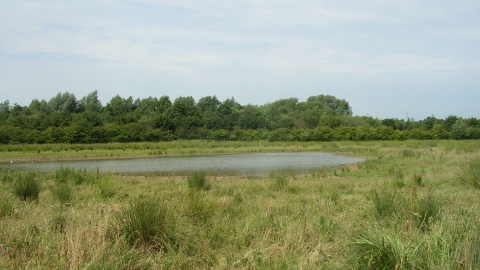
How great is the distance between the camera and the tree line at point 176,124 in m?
57.2

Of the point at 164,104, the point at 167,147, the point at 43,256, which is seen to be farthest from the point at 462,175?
the point at 164,104

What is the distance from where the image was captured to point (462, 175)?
1177 cm

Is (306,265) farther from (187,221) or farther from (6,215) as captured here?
(6,215)

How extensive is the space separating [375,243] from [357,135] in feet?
210

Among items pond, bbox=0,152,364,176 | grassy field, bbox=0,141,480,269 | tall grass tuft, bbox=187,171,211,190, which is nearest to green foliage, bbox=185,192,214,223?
grassy field, bbox=0,141,480,269

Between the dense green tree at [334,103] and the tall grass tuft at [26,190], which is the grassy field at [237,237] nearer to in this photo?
the tall grass tuft at [26,190]

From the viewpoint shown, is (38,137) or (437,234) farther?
(38,137)

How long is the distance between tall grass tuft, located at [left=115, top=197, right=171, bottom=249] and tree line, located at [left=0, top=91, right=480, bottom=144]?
52142 mm

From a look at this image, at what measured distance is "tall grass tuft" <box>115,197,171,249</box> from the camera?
540 cm

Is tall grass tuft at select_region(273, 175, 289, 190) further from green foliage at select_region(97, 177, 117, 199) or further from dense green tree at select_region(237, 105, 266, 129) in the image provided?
dense green tree at select_region(237, 105, 266, 129)

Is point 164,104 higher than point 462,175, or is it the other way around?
point 164,104

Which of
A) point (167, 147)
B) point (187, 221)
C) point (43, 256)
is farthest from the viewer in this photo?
point (167, 147)

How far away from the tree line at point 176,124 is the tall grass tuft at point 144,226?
5214 cm

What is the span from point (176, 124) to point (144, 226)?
66877 mm
